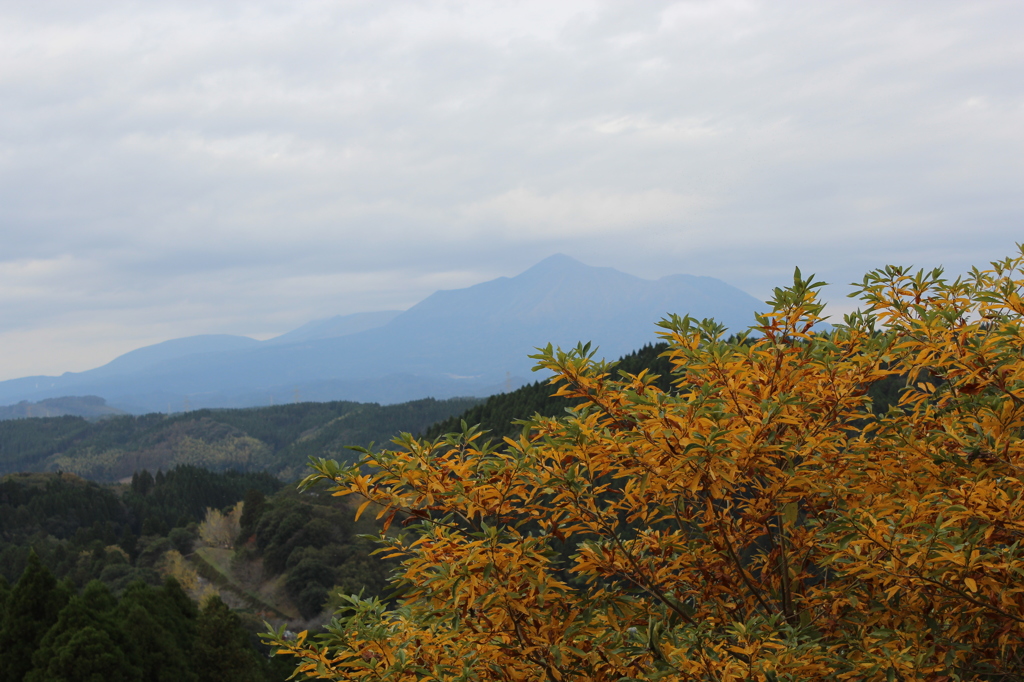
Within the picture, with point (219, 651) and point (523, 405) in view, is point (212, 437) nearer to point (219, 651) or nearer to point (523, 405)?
point (523, 405)

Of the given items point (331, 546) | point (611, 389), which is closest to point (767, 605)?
point (611, 389)

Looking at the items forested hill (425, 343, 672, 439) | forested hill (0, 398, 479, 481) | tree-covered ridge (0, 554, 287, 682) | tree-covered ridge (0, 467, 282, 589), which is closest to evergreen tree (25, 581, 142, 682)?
tree-covered ridge (0, 554, 287, 682)

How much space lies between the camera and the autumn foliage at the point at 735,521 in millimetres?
3385

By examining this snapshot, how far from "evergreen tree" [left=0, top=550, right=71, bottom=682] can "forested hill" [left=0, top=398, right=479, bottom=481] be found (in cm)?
12094

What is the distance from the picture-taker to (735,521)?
4441mm

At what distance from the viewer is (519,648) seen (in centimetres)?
356

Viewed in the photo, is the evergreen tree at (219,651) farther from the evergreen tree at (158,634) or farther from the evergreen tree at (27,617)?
the evergreen tree at (27,617)

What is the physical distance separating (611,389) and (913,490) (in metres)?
1.92

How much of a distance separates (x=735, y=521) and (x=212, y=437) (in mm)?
181073

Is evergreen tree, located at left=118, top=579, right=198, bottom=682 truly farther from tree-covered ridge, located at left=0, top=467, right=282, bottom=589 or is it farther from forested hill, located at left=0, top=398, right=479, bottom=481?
forested hill, located at left=0, top=398, right=479, bottom=481

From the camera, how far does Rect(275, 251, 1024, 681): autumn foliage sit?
3.38 m

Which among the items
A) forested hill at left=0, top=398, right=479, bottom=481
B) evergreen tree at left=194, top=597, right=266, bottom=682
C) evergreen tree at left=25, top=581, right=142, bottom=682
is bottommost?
forested hill at left=0, top=398, right=479, bottom=481

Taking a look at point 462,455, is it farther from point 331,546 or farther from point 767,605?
point 331,546

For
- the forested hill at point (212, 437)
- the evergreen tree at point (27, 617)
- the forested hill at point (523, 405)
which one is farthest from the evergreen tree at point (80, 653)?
the forested hill at point (212, 437)
